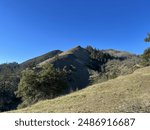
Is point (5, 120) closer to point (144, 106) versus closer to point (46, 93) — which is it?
point (144, 106)

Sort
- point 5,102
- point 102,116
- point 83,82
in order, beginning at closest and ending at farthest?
point 102,116 → point 5,102 → point 83,82

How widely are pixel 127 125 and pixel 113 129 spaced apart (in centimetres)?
63

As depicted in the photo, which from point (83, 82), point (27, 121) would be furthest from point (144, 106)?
point (83, 82)

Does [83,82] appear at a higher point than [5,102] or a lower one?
higher

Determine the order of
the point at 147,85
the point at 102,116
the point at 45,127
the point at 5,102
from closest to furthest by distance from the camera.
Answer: the point at 45,127
the point at 102,116
the point at 147,85
the point at 5,102

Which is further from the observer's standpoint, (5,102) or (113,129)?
(5,102)

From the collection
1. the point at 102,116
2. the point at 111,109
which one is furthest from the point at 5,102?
the point at 102,116

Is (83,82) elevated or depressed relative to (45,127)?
elevated

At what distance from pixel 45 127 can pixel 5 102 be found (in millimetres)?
114936

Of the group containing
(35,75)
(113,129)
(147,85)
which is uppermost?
(35,75)

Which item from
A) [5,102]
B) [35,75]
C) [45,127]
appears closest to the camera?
[45,127]

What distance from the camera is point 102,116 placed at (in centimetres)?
1114

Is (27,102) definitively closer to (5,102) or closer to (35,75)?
(35,75)

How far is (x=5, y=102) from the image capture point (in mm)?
120875
